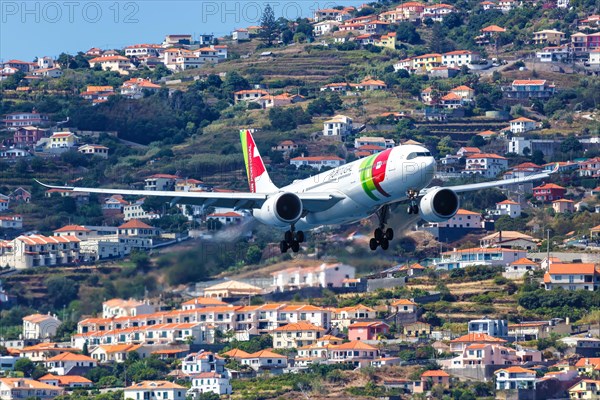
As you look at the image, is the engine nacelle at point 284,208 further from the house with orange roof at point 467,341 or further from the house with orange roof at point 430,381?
the house with orange roof at point 467,341

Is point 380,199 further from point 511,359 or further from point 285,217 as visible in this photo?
point 511,359

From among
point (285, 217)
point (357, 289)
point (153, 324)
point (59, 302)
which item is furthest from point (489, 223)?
point (285, 217)

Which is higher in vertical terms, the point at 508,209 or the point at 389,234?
the point at 508,209

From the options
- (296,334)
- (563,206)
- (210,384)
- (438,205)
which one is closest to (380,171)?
(438,205)

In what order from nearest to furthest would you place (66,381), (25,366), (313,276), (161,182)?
(313,276), (66,381), (25,366), (161,182)

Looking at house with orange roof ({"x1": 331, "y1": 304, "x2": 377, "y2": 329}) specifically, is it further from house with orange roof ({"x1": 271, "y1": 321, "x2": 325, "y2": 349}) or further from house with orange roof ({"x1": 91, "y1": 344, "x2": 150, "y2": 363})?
house with orange roof ({"x1": 91, "y1": 344, "x2": 150, "y2": 363})

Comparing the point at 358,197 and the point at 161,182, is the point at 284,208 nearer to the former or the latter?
the point at 358,197

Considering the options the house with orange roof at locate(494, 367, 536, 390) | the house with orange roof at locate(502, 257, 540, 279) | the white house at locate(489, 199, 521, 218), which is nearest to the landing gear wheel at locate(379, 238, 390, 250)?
the house with orange roof at locate(494, 367, 536, 390)
